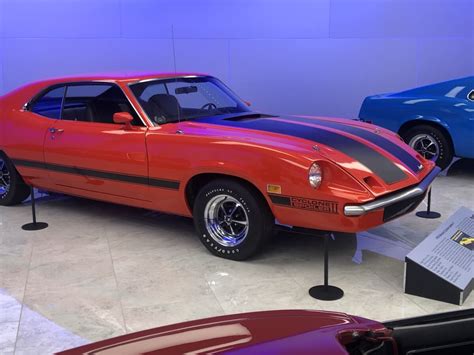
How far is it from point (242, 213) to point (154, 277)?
0.87 m

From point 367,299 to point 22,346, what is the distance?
2.25 meters

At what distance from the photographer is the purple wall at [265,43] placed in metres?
8.26

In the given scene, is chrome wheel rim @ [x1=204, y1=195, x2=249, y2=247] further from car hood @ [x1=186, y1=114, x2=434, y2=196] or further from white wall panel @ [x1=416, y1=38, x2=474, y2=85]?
white wall panel @ [x1=416, y1=38, x2=474, y2=85]

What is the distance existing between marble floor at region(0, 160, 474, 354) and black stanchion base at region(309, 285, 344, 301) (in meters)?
0.06

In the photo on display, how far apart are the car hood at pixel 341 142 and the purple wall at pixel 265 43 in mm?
4535

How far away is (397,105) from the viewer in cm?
746

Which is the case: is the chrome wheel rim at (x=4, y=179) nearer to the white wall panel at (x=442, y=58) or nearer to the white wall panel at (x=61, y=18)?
the white wall panel at (x=61, y=18)

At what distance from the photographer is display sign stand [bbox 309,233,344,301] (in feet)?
12.0

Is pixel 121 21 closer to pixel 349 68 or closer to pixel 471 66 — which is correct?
pixel 349 68

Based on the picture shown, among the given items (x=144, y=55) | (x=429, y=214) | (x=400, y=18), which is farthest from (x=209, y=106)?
(x=400, y=18)

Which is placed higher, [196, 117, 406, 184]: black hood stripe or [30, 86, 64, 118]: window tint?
[30, 86, 64, 118]: window tint

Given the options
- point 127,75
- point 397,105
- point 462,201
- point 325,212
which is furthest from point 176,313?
point 397,105

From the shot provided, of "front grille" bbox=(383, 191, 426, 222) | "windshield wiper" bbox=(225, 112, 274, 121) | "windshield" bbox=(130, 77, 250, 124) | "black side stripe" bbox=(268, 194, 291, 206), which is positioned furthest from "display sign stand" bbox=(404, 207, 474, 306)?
"windshield" bbox=(130, 77, 250, 124)

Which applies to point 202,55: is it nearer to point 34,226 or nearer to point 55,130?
point 55,130
